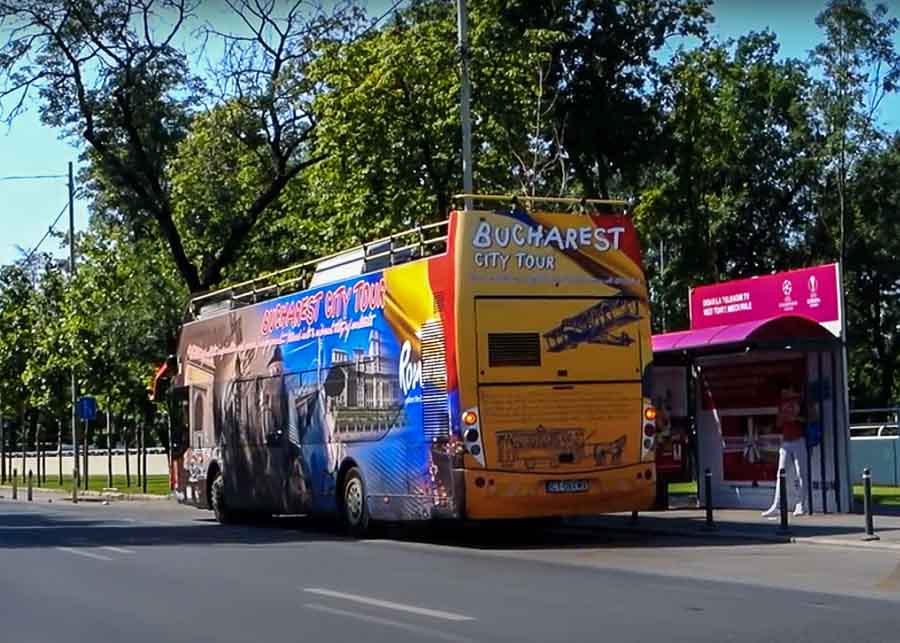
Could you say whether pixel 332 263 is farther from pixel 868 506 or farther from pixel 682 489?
pixel 682 489

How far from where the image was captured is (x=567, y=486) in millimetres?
18594

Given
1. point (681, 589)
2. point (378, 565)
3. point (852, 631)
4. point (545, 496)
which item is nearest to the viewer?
point (852, 631)

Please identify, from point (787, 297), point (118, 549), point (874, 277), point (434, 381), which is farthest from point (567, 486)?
point (874, 277)

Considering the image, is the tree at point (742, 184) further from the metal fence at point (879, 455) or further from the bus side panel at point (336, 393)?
the bus side panel at point (336, 393)

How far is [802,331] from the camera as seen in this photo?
845 inches

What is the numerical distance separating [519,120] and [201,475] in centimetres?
971

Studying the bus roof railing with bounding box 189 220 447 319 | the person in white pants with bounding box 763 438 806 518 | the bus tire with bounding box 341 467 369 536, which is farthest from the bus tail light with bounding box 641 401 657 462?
the bus tire with bounding box 341 467 369 536

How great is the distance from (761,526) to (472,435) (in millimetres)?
5306

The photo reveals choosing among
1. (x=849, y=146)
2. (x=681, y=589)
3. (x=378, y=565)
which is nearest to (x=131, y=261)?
(x=849, y=146)

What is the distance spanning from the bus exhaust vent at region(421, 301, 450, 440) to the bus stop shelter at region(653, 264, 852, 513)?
5.25m

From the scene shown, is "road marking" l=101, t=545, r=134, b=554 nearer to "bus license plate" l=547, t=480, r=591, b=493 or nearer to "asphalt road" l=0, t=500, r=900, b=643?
"asphalt road" l=0, t=500, r=900, b=643

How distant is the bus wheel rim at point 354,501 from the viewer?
21031 millimetres

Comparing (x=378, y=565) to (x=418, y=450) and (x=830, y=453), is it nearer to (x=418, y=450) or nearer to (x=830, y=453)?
(x=418, y=450)

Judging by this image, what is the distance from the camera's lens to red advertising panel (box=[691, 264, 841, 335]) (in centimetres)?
2239
